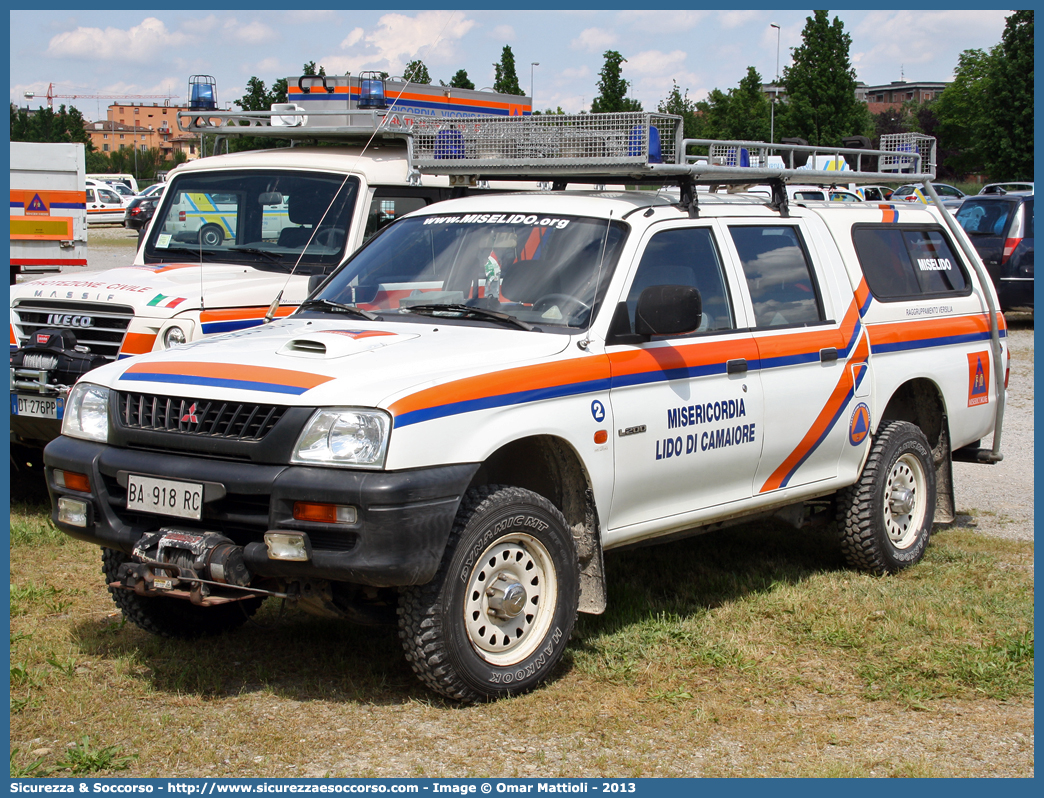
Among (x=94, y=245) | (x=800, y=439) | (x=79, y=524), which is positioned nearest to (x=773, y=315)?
(x=800, y=439)

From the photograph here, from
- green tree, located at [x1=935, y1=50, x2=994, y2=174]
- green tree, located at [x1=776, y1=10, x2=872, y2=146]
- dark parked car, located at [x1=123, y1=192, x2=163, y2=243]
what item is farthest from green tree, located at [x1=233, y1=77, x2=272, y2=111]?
green tree, located at [x1=935, y1=50, x2=994, y2=174]

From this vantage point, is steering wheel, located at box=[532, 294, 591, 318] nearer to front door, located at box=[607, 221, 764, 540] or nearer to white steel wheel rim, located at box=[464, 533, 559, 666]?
front door, located at box=[607, 221, 764, 540]

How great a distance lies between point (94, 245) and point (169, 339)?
28.8 m

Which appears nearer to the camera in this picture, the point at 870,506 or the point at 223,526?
the point at 223,526

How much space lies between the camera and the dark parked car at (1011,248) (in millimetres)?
17312

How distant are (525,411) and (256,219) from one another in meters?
4.25

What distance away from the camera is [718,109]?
176 ft

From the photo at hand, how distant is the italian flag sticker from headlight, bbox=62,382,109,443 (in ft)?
6.90

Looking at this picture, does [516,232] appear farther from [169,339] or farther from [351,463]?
[169,339]

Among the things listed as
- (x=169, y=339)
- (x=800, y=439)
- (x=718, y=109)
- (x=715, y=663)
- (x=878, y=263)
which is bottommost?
(x=715, y=663)

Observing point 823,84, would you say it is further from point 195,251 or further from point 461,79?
point 195,251

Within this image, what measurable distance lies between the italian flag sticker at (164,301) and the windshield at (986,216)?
1401cm

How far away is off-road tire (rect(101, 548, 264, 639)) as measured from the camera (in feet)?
16.9

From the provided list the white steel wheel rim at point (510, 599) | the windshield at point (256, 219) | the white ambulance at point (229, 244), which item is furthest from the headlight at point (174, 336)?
the white steel wheel rim at point (510, 599)
